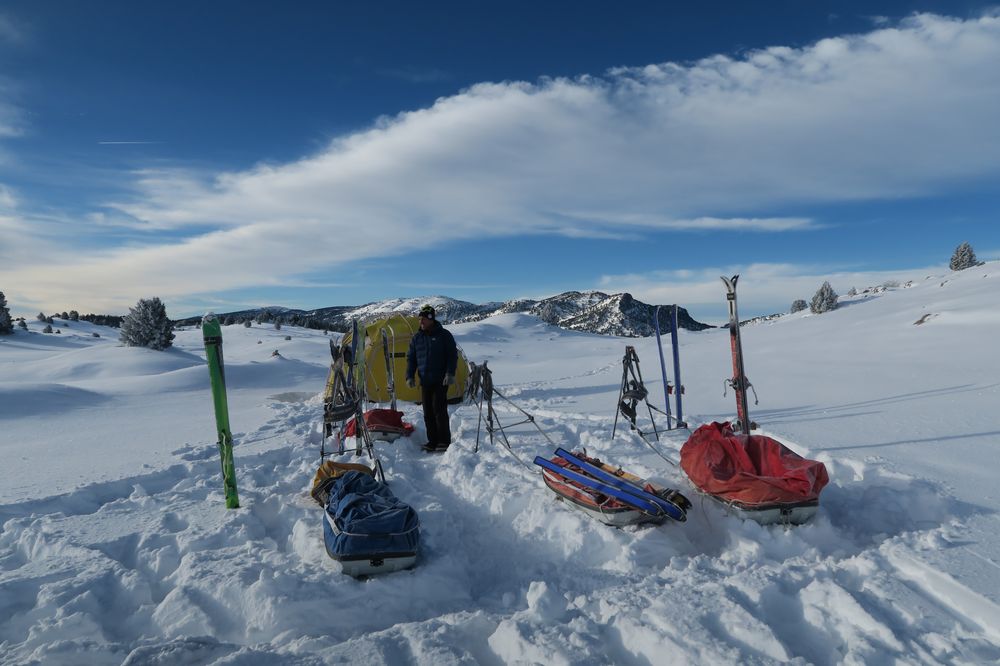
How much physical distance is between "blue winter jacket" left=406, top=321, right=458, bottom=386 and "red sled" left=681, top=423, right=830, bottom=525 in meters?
3.82

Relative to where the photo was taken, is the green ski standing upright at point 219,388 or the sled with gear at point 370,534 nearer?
the sled with gear at point 370,534

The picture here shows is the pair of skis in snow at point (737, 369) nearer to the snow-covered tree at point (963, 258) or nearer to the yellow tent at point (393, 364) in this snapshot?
the yellow tent at point (393, 364)

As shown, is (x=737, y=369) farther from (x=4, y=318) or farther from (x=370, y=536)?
(x=4, y=318)

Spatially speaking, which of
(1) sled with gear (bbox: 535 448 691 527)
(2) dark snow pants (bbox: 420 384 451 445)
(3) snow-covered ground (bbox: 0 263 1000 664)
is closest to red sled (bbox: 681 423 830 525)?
(3) snow-covered ground (bbox: 0 263 1000 664)

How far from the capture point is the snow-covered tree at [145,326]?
70.1ft

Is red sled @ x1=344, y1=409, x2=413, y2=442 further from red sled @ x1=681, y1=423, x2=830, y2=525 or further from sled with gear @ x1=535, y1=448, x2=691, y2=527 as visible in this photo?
red sled @ x1=681, y1=423, x2=830, y2=525

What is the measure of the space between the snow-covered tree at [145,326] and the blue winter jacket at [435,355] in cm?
1874

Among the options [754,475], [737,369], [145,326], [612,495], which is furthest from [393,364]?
[145,326]

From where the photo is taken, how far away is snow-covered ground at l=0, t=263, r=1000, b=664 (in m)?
2.96

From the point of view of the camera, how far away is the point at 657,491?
477 centimetres

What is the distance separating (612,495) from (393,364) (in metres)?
8.25

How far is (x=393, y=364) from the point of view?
1205cm

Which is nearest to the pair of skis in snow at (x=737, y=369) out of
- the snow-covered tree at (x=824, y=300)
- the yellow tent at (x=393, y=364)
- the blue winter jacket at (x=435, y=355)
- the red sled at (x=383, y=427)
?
the blue winter jacket at (x=435, y=355)

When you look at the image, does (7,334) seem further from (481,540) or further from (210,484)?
(481,540)
